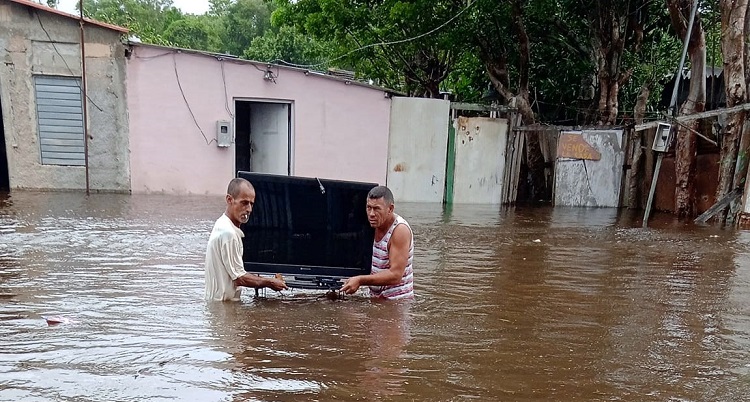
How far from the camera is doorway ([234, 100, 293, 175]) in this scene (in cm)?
1620

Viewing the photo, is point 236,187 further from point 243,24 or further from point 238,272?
point 243,24

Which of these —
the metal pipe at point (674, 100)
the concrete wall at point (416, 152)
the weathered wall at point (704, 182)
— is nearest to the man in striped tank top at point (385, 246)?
the metal pipe at point (674, 100)

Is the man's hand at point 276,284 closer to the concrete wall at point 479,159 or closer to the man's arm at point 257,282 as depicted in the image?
the man's arm at point 257,282

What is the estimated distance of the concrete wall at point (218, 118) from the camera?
15070 millimetres

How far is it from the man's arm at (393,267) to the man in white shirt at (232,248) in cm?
56

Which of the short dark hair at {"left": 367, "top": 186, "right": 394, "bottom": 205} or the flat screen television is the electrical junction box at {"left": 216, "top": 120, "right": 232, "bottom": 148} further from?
the short dark hair at {"left": 367, "top": 186, "right": 394, "bottom": 205}

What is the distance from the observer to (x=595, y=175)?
16.0m

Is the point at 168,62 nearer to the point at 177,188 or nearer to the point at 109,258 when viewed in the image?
the point at 177,188

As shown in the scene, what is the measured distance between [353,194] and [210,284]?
131 cm

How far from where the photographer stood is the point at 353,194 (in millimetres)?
5461

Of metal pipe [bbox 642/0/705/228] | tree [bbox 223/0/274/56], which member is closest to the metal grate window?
metal pipe [bbox 642/0/705/228]

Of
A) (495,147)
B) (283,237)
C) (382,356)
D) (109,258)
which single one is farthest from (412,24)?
(382,356)

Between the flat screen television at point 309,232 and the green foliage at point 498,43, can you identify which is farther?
the green foliage at point 498,43

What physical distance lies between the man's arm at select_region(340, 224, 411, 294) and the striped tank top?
51 mm
